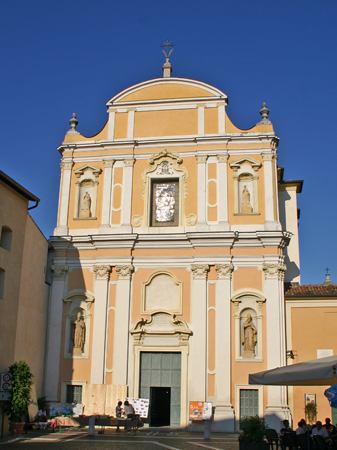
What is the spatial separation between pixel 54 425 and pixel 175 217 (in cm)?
851

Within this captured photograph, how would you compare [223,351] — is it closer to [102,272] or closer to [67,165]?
[102,272]

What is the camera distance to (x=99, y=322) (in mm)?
19656


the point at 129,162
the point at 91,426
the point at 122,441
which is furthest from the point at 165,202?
the point at 122,441

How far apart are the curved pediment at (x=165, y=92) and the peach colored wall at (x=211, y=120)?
566 mm

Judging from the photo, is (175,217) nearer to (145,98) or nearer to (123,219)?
(123,219)

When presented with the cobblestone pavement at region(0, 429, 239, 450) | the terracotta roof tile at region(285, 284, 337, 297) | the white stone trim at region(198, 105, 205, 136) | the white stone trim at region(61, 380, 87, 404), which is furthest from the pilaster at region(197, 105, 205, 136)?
the cobblestone pavement at region(0, 429, 239, 450)

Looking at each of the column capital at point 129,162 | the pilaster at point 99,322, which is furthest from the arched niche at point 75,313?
the column capital at point 129,162

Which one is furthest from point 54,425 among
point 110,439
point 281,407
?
point 281,407

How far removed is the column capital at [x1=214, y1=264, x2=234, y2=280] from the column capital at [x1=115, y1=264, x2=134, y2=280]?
10.4 feet

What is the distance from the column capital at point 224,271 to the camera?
63.7ft

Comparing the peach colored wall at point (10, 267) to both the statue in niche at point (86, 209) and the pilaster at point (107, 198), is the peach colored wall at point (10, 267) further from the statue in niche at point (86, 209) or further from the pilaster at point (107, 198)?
the pilaster at point (107, 198)

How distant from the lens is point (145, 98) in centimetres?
2203

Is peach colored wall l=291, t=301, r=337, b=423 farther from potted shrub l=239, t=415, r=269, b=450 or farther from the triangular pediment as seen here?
potted shrub l=239, t=415, r=269, b=450

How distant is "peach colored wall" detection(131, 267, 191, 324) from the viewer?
766 inches
